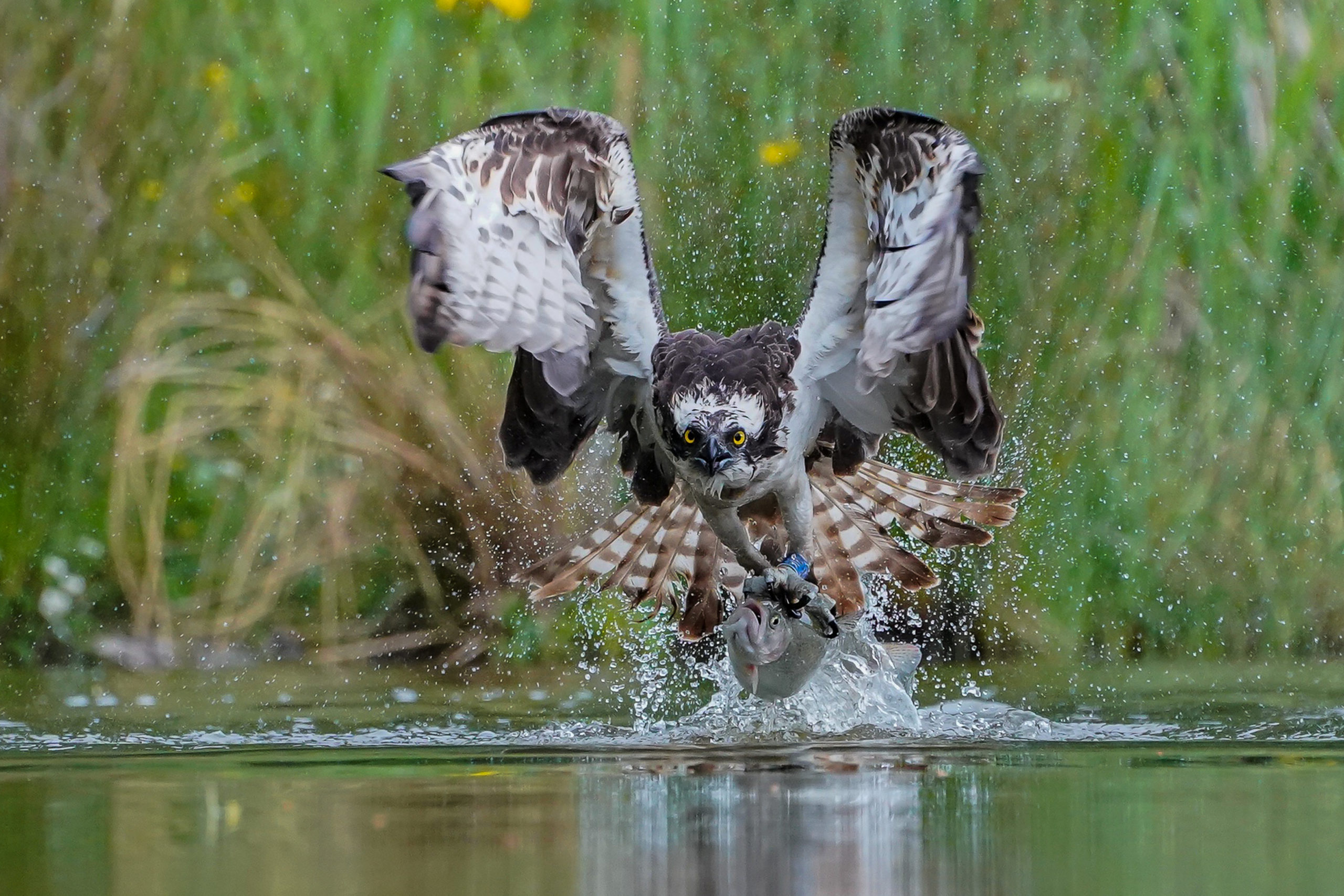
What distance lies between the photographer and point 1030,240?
24.8 ft

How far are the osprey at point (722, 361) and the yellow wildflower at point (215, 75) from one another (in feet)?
10.9

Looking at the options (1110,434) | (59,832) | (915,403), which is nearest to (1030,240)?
(1110,434)

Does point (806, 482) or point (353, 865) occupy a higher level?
point (806, 482)

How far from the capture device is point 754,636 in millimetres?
5184

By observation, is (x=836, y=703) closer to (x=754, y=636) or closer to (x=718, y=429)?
(x=754, y=636)

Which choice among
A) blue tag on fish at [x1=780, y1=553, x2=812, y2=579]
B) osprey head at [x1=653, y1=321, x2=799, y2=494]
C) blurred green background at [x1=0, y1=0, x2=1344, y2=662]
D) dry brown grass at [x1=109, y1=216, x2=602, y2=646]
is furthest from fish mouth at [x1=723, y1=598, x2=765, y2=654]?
dry brown grass at [x1=109, y1=216, x2=602, y2=646]

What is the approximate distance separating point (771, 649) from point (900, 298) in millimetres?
1400

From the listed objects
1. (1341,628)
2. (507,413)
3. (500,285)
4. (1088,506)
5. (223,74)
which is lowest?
(1341,628)

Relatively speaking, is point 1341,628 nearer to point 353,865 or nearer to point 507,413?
point 507,413

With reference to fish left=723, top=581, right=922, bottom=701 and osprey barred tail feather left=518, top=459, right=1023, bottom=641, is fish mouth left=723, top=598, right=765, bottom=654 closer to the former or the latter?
fish left=723, top=581, right=922, bottom=701

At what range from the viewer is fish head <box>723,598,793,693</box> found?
17.0 feet

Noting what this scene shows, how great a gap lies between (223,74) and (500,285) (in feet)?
13.0

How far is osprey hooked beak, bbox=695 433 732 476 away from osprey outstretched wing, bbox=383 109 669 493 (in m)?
0.53

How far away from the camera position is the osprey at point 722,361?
173 inches
